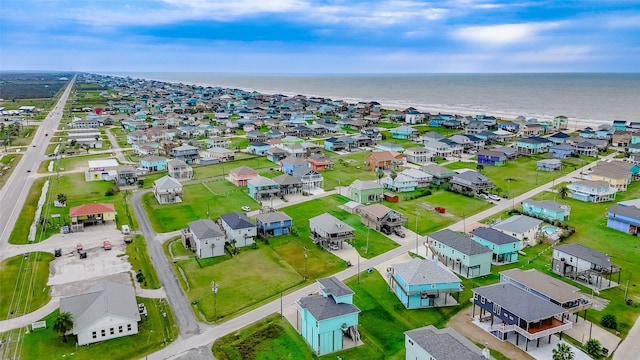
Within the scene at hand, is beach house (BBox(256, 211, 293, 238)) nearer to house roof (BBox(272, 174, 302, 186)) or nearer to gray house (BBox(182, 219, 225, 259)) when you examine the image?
gray house (BBox(182, 219, 225, 259))

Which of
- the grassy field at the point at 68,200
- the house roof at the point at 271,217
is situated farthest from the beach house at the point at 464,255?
the grassy field at the point at 68,200

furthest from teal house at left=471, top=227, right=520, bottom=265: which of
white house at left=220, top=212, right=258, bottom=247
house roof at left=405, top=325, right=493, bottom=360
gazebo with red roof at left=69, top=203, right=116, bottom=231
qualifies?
gazebo with red roof at left=69, top=203, right=116, bottom=231

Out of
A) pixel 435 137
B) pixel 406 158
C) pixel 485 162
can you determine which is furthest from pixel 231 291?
pixel 435 137

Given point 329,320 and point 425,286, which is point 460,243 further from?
point 329,320

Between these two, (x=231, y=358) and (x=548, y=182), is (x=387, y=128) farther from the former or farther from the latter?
(x=231, y=358)

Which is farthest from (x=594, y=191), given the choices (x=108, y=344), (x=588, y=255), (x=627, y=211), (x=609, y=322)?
(x=108, y=344)

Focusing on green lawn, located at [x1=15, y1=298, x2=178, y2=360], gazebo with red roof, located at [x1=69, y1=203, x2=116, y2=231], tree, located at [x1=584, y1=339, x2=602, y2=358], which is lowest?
green lawn, located at [x1=15, y1=298, x2=178, y2=360]

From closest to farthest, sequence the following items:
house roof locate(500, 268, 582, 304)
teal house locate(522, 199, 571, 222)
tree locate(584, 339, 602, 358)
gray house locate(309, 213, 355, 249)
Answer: tree locate(584, 339, 602, 358) → house roof locate(500, 268, 582, 304) → gray house locate(309, 213, 355, 249) → teal house locate(522, 199, 571, 222)
